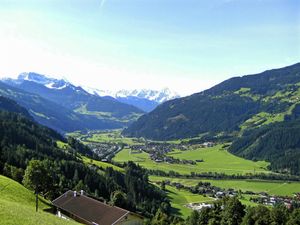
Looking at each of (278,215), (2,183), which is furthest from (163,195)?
(2,183)

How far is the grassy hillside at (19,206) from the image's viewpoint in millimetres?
37406

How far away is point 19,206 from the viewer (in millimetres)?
47781

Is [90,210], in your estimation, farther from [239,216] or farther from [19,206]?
[239,216]

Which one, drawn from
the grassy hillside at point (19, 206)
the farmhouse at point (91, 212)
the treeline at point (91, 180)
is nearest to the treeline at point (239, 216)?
the treeline at point (91, 180)

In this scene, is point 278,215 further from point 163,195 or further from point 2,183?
point 163,195

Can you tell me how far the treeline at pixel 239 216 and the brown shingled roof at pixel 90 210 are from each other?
32332 millimetres

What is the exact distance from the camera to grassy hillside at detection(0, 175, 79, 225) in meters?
37.4

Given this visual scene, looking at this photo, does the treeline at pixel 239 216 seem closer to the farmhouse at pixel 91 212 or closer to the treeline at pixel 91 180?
the treeline at pixel 91 180

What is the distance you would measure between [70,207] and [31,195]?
9.79m

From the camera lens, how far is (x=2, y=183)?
75750mm

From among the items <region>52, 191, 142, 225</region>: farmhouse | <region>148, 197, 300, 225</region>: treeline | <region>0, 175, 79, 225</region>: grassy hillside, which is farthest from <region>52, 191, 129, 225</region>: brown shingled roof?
<region>148, 197, 300, 225</region>: treeline

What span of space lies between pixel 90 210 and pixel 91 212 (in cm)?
95

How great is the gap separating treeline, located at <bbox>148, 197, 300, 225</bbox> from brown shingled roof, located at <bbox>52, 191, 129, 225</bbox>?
106 feet

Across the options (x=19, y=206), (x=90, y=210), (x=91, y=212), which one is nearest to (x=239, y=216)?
(x=90, y=210)
